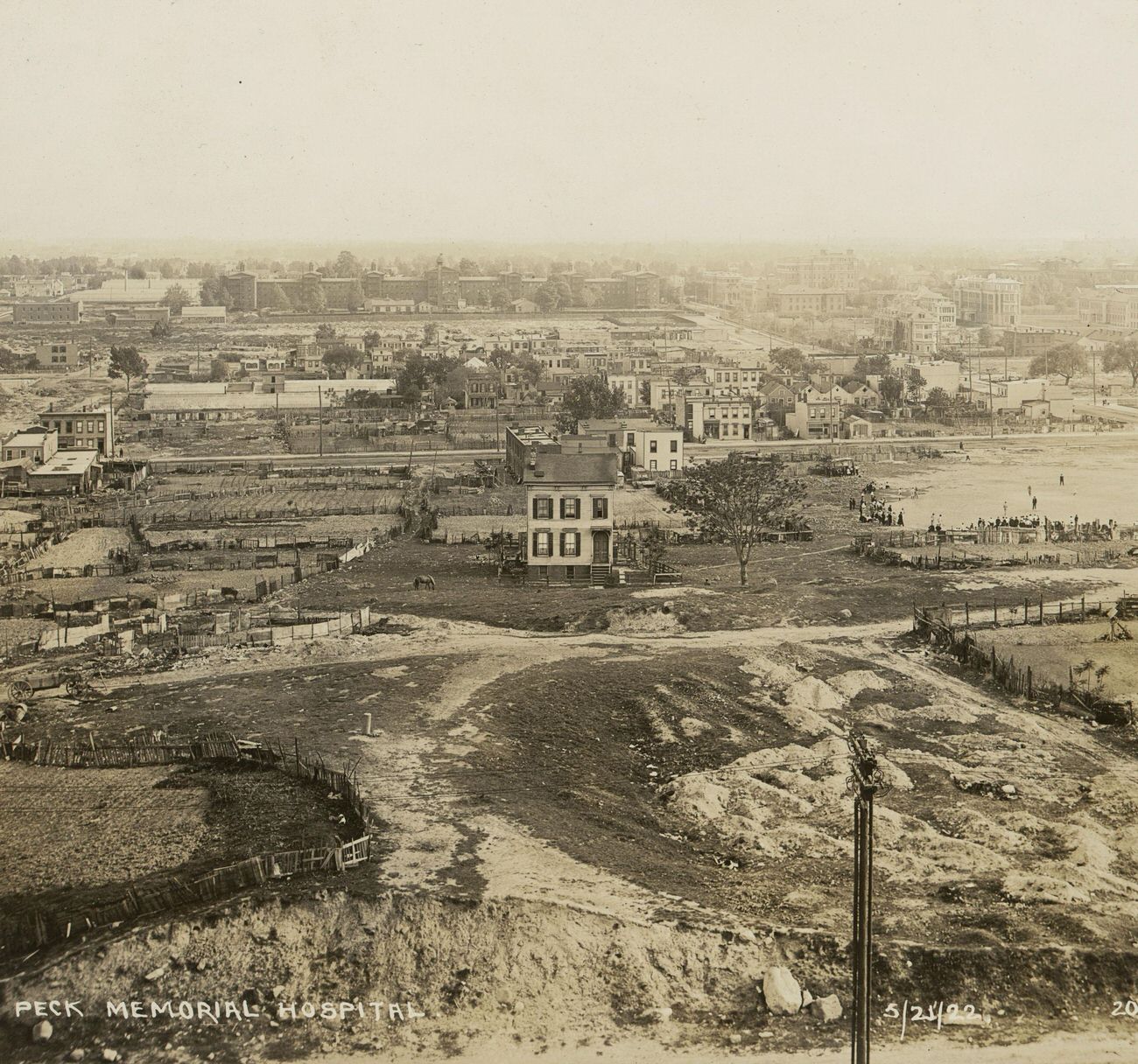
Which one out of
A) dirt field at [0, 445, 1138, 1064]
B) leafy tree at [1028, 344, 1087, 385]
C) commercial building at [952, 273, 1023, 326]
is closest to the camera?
dirt field at [0, 445, 1138, 1064]

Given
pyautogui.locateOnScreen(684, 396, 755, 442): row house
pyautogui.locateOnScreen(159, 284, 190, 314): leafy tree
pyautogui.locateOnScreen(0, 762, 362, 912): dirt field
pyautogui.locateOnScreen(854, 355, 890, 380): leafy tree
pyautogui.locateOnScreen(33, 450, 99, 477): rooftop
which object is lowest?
pyautogui.locateOnScreen(0, 762, 362, 912): dirt field

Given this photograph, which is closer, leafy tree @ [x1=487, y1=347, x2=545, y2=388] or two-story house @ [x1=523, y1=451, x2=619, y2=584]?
two-story house @ [x1=523, y1=451, x2=619, y2=584]

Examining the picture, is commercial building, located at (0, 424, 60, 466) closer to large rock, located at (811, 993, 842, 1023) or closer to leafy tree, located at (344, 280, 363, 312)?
large rock, located at (811, 993, 842, 1023)

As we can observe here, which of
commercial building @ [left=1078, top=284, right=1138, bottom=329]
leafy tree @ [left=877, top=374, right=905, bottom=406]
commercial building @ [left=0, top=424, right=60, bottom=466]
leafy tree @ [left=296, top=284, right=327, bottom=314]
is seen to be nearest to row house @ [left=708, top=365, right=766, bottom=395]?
leafy tree @ [left=877, top=374, right=905, bottom=406]

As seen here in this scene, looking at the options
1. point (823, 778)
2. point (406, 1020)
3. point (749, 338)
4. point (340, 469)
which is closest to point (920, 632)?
point (823, 778)

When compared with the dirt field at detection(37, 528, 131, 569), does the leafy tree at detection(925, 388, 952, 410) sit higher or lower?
higher

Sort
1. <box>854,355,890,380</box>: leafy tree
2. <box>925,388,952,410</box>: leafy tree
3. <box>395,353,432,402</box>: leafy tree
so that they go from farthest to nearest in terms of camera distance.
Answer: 1. <box>854,355,890,380</box>: leafy tree
2. <box>395,353,432,402</box>: leafy tree
3. <box>925,388,952,410</box>: leafy tree
